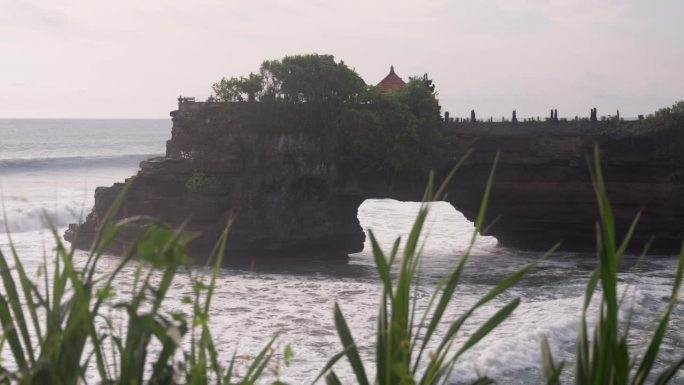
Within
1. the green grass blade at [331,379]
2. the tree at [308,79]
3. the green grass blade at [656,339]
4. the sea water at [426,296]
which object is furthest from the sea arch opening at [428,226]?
the green grass blade at [656,339]

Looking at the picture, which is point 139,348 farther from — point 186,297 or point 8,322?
point 8,322

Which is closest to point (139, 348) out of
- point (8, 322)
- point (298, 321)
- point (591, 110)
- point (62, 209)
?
point (8, 322)

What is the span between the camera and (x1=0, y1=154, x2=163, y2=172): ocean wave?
2205 inches

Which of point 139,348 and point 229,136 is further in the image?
point 229,136

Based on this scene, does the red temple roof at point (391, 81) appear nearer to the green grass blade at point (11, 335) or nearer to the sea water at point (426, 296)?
the sea water at point (426, 296)

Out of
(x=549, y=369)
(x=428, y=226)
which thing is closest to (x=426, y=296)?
(x=428, y=226)

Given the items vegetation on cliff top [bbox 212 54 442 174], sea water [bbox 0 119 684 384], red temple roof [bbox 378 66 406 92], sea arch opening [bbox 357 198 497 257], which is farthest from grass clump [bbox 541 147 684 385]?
red temple roof [bbox 378 66 406 92]

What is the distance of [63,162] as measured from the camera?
198 ft

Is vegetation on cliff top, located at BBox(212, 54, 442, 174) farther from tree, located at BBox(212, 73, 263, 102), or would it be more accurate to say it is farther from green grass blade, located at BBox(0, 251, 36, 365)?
green grass blade, located at BBox(0, 251, 36, 365)

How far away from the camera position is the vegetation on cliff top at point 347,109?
25750 mm

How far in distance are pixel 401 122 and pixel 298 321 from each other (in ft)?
38.0

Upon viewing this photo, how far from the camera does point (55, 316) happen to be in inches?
73.7

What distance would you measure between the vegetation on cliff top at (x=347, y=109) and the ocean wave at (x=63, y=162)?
2818 centimetres

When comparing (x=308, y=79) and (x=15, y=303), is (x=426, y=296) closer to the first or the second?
(x=308, y=79)
